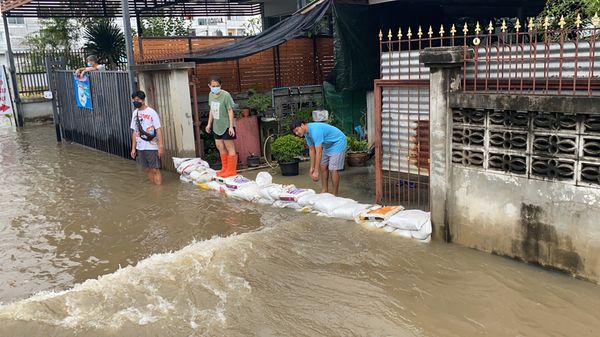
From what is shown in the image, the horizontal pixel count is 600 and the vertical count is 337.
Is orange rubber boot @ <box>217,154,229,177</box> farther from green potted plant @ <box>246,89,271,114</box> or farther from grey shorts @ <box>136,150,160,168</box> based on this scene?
green potted plant @ <box>246,89,271,114</box>

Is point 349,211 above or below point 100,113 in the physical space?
below

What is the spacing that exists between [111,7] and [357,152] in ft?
36.6

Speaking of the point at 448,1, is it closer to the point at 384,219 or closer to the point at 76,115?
the point at 384,219

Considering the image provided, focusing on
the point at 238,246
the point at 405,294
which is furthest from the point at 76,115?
the point at 405,294

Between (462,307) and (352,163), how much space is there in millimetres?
5246

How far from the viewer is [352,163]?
944 centimetres

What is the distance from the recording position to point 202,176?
8711 millimetres

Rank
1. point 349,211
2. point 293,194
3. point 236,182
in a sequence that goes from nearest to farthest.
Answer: point 349,211 → point 293,194 → point 236,182

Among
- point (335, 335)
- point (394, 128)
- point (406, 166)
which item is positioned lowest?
point (335, 335)

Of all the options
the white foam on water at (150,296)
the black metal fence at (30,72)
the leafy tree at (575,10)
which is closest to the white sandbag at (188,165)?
the white foam on water at (150,296)

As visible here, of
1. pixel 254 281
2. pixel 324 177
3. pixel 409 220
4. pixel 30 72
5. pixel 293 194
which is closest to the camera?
pixel 254 281

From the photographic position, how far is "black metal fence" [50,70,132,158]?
10.8m

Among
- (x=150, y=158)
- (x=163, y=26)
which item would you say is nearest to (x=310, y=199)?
(x=150, y=158)

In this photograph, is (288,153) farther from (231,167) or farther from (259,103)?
(259,103)
